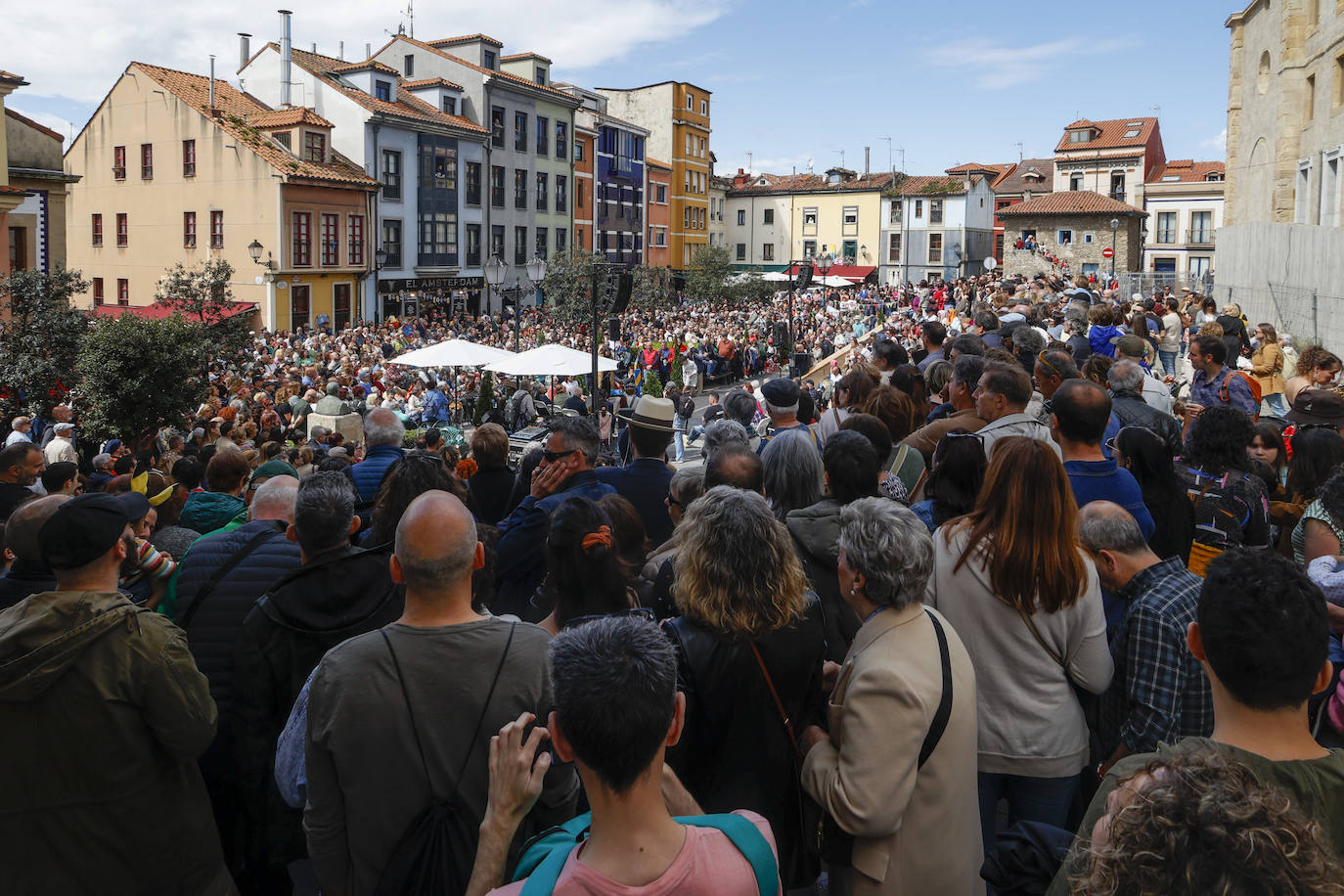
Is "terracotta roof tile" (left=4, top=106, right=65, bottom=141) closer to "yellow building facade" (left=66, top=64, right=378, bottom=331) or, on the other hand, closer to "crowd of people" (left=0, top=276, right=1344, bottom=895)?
"yellow building facade" (left=66, top=64, right=378, bottom=331)

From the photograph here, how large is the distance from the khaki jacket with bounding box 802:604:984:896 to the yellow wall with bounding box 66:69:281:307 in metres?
33.2

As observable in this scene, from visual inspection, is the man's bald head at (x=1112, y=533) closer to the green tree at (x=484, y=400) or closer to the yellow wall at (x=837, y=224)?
the green tree at (x=484, y=400)

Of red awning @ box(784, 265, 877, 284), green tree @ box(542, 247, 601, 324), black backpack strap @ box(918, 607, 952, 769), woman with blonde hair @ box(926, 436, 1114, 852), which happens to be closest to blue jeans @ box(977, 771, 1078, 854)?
woman with blonde hair @ box(926, 436, 1114, 852)

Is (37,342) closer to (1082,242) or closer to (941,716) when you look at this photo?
(941,716)

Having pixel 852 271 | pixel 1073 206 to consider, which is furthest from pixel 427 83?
pixel 1073 206

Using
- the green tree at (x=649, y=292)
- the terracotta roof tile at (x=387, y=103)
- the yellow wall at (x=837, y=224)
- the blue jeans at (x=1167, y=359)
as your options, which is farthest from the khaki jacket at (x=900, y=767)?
the yellow wall at (x=837, y=224)

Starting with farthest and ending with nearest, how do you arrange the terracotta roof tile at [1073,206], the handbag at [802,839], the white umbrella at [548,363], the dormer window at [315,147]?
the terracotta roof tile at [1073,206], the dormer window at [315,147], the white umbrella at [548,363], the handbag at [802,839]

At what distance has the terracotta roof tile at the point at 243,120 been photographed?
32188mm

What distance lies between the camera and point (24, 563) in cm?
347

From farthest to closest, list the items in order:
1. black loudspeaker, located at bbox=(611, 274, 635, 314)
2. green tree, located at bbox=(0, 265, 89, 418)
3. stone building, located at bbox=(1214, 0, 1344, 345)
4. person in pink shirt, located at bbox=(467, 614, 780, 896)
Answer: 1. stone building, located at bbox=(1214, 0, 1344, 345)
2. green tree, located at bbox=(0, 265, 89, 418)
3. black loudspeaker, located at bbox=(611, 274, 635, 314)
4. person in pink shirt, located at bbox=(467, 614, 780, 896)

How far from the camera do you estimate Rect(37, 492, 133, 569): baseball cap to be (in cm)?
274

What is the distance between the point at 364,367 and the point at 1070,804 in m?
19.8

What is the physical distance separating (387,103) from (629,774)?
40.6 meters

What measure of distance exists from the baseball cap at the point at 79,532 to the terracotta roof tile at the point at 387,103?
3665 centimetres
